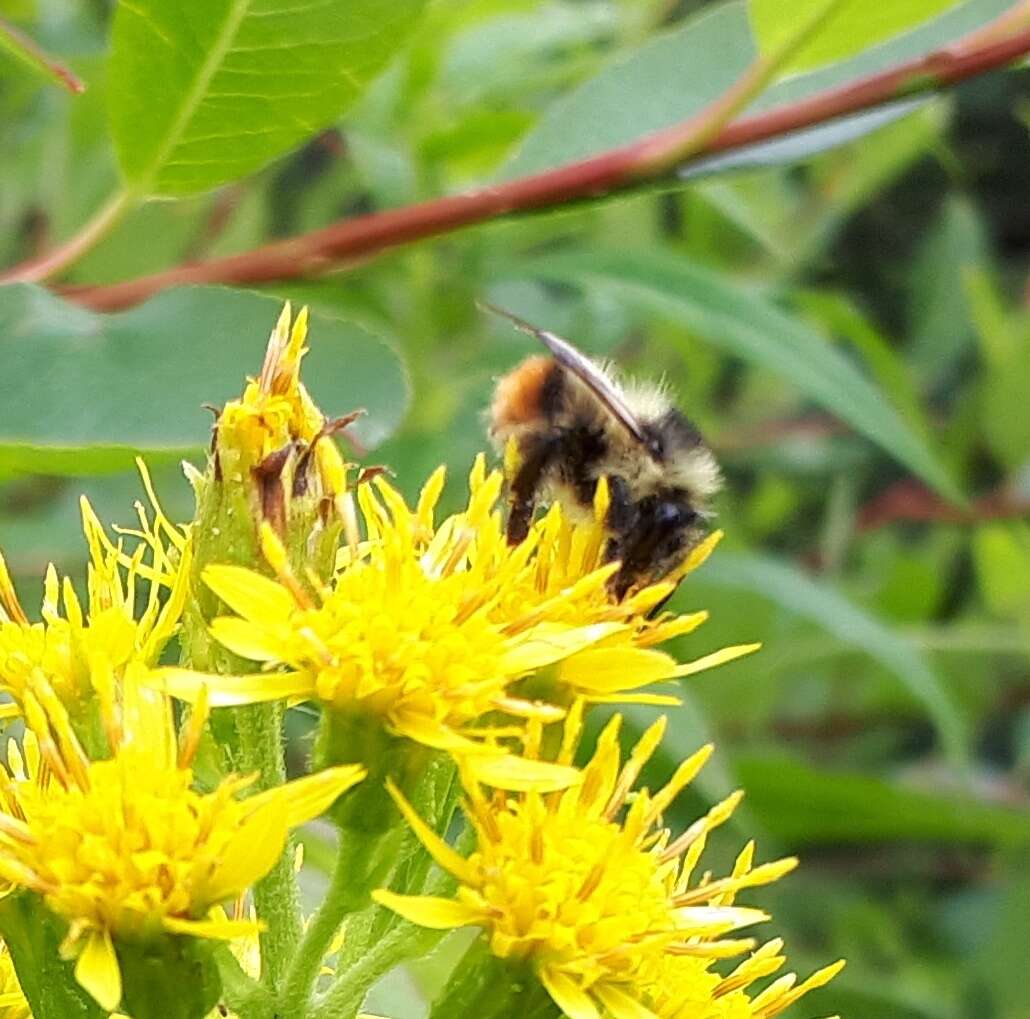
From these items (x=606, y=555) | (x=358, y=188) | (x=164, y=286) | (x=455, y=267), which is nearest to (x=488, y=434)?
(x=606, y=555)

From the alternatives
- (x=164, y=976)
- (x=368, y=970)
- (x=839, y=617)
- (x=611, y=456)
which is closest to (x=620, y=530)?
(x=611, y=456)

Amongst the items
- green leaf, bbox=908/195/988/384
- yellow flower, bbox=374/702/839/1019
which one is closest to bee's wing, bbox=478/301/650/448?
yellow flower, bbox=374/702/839/1019

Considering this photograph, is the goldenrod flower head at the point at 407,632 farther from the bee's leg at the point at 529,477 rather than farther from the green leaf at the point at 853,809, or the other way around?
the green leaf at the point at 853,809

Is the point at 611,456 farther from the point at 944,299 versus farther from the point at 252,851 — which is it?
the point at 944,299

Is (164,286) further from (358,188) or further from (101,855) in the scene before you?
(358,188)

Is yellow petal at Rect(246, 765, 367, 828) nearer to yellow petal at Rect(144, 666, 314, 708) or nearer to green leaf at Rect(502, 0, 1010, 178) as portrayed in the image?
yellow petal at Rect(144, 666, 314, 708)
